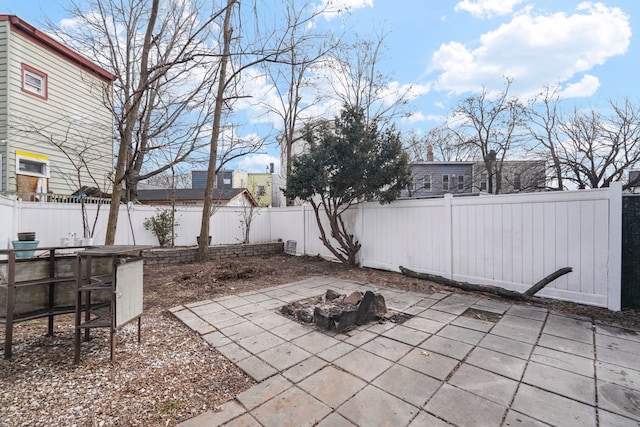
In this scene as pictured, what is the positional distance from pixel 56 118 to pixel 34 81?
1033 mm

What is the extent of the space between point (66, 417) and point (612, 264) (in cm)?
548

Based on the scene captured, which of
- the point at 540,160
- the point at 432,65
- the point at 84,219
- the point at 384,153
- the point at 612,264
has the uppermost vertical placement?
the point at 432,65

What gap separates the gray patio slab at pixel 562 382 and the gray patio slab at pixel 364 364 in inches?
41.5

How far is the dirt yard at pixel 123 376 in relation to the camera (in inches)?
69.0

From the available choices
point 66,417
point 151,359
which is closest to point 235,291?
point 151,359

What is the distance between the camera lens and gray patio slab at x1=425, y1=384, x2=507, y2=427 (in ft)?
5.53

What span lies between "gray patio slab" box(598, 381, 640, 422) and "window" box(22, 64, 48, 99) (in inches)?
478

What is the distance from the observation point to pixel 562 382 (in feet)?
6.82

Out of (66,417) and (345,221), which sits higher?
(345,221)

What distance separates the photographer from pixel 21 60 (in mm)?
7465

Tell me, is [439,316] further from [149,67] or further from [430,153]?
[430,153]

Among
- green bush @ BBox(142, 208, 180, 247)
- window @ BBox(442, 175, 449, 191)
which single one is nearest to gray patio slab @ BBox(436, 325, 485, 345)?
green bush @ BBox(142, 208, 180, 247)

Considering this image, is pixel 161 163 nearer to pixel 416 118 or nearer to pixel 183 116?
pixel 183 116

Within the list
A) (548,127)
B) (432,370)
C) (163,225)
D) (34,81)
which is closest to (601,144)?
(548,127)
